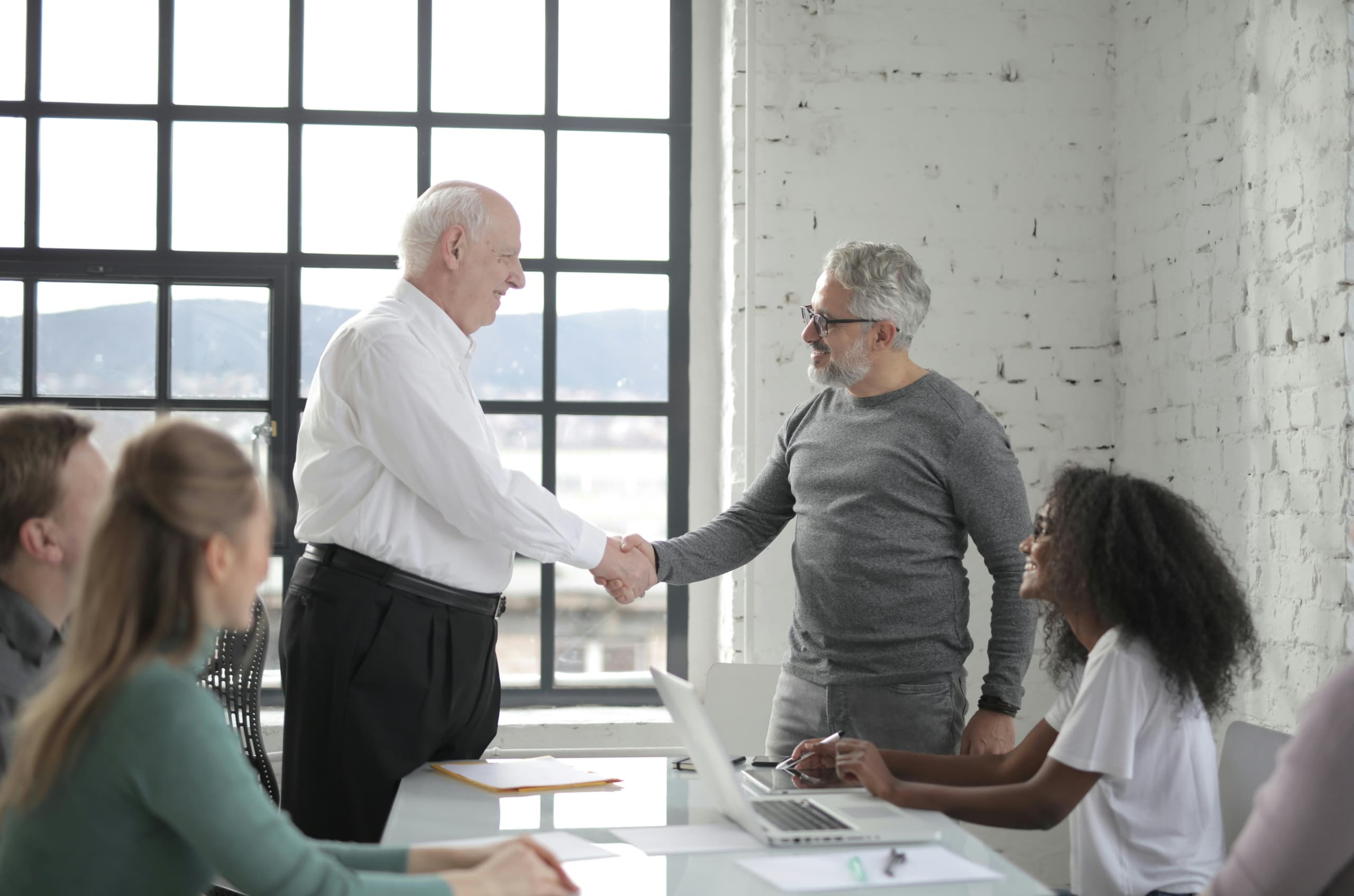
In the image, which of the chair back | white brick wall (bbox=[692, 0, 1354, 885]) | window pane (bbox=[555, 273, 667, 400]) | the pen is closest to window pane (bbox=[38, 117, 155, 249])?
window pane (bbox=[555, 273, 667, 400])

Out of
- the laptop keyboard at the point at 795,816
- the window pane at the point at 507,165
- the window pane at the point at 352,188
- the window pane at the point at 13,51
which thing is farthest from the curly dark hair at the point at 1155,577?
the window pane at the point at 13,51

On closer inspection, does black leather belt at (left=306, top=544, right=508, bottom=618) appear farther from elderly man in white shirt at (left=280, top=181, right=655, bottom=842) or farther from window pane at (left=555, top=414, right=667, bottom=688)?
window pane at (left=555, top=414, right=667, bottom=688)

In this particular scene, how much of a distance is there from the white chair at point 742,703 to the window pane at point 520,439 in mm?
1149

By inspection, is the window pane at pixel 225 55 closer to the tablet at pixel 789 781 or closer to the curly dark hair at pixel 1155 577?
the tablet at pixel 789 781

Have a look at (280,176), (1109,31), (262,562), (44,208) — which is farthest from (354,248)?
(262,562)

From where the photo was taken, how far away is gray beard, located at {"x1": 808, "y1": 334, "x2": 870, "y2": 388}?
254 cm

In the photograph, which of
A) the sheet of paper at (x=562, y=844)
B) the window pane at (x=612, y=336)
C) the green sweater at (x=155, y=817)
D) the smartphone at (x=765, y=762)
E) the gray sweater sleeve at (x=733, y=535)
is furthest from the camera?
the window pane at (x=612, y=336)

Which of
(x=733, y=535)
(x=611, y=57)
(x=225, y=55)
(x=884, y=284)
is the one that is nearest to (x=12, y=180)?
(x=225, y=55)

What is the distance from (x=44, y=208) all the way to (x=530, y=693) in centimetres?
211

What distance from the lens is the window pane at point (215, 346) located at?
12.1 ft

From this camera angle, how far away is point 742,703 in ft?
9.53

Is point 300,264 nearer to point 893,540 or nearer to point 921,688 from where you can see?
point 893,540

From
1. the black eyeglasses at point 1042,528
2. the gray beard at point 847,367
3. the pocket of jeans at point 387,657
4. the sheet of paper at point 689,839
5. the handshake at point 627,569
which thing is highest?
the gray beard at point 847,367

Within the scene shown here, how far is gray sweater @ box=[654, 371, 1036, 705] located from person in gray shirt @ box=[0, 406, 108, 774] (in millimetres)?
1428
